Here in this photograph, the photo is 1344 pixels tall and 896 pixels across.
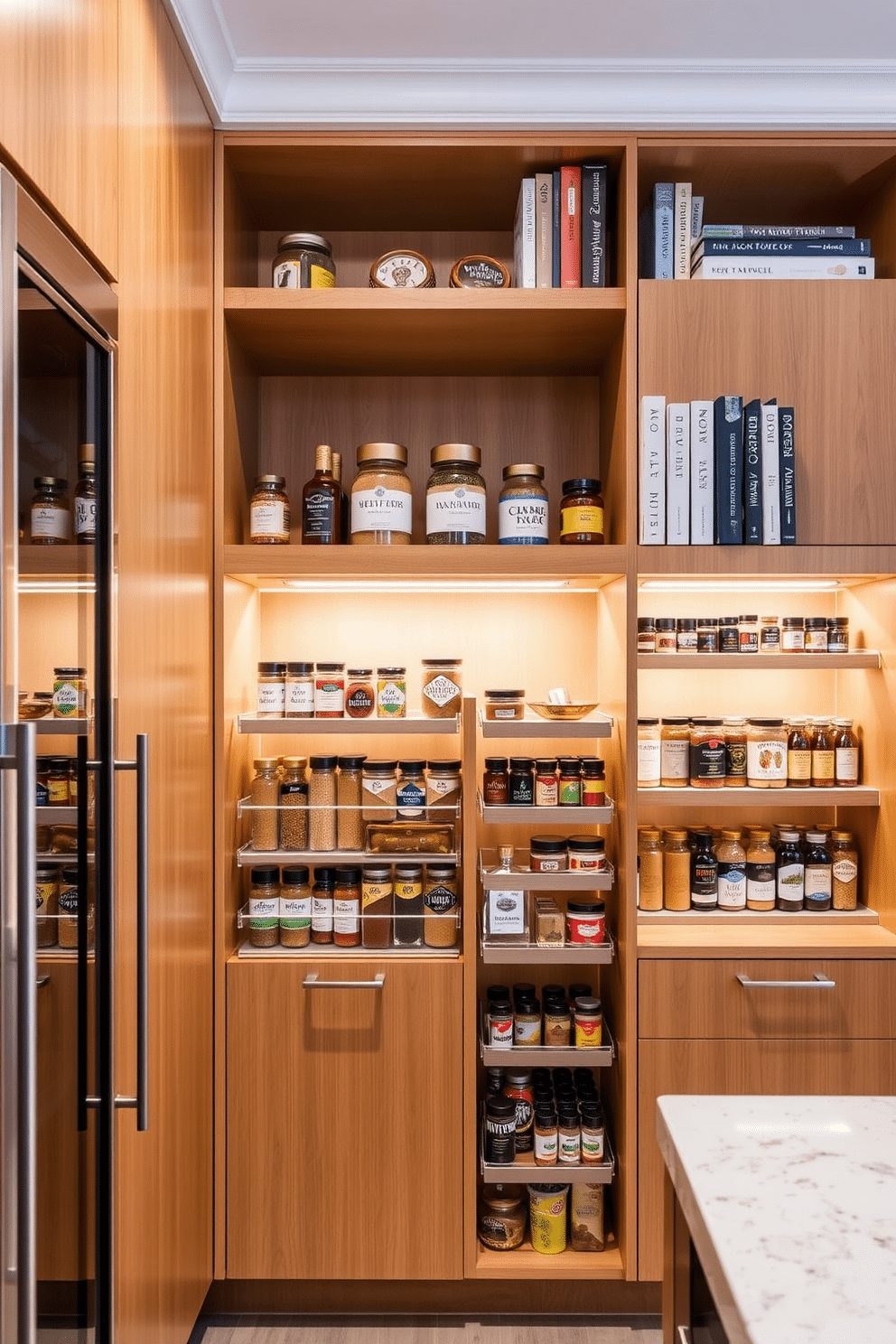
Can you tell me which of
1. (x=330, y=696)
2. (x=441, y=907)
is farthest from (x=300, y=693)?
(x=441, y=907)

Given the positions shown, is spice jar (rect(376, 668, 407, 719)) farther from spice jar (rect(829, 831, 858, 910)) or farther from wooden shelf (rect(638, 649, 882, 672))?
spice jar (rect(829, 831, 858, 910))

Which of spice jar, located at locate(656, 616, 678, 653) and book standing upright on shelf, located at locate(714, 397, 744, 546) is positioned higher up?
book standing upright on shelf, located at locate(714, 397, 744, 546)

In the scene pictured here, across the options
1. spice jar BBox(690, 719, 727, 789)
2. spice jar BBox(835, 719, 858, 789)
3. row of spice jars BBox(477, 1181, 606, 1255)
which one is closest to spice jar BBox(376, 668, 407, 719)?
spice jar BBox(690, 719, 727, 789)

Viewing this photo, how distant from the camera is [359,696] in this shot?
199 centimetres

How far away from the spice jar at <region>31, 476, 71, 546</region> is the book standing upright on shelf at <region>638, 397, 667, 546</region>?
47.0 inches

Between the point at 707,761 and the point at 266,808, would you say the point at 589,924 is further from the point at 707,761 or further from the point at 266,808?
the point at 266,808

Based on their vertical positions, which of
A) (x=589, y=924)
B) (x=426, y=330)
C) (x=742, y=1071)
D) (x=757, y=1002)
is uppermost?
(x=426, y=330)

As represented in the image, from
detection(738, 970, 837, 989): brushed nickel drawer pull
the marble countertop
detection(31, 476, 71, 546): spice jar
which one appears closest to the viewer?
the marble countertop

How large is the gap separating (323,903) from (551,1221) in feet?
2.75

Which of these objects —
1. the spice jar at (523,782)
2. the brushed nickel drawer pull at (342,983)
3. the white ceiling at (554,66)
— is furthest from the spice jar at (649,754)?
the white ceiling at (554,66)

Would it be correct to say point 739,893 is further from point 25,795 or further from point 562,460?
point 25,795

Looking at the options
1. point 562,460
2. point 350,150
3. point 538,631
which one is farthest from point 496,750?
point 350,150

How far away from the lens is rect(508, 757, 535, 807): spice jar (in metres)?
1.98

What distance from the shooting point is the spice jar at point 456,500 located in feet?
6.54
